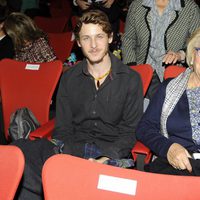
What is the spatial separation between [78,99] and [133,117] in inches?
13.5

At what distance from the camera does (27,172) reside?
6.06 ft

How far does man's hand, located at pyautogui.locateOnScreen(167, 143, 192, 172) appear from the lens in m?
1.78

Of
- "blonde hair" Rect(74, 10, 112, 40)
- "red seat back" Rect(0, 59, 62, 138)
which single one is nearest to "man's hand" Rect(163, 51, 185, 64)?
"blonde hair" Rect(74, 10, 112, 40)

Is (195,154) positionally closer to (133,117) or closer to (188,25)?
(133,117)

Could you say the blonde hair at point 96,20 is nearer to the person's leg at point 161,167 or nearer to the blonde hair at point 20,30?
the person's leg at point 161,167

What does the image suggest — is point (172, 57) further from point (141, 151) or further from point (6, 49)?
point (6, 49)

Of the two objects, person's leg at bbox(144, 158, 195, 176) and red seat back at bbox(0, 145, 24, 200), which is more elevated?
red seat back at bbox(0, 145, 24, 200)

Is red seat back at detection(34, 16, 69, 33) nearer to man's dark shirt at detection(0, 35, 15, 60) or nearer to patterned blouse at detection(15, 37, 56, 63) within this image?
man's dark shirt at detection(0, 35, 15, 60)

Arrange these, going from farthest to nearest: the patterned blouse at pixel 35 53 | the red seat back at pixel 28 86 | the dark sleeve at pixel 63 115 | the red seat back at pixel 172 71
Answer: the patterned blouse at pixel 35 53
the red seat back at pixel 28 86
the red seat back at pixel 172 71
the dark sleeve at pixel 63 115

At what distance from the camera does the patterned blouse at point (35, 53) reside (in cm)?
320

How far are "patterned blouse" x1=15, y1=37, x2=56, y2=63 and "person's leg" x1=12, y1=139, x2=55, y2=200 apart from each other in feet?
4.06

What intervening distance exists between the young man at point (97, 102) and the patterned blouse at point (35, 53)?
0.92 m

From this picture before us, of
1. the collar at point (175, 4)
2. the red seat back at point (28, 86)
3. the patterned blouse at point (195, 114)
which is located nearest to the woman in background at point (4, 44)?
the red seat back at point (28, 86)

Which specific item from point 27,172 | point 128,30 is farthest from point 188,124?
point 128,30
